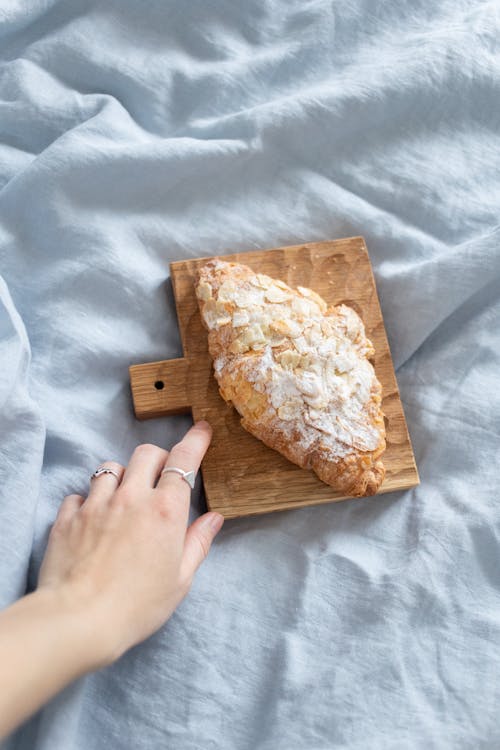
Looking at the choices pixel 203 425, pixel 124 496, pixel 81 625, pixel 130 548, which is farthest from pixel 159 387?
pixel 81 625

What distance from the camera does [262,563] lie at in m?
1.63

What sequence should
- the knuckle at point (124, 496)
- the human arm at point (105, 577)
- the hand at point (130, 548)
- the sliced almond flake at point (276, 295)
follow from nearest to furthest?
the human arm at point (105, 577) → the hand at point (130, 548) → the knuckle at point (124, 496) → the sliced almond flake at point (276, 295)

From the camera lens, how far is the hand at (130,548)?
4.40ft

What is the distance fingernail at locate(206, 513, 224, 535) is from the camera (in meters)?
1.55

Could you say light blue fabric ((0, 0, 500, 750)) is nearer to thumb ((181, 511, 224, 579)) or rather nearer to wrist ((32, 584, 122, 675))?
thumb ((181, 511, 224, 579))

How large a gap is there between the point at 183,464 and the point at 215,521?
13cm

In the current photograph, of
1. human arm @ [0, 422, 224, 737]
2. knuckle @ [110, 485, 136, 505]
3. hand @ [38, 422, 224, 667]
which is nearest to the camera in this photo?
human arm @ [0, 422, 224, 737]

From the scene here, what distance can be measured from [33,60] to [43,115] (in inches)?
5.2

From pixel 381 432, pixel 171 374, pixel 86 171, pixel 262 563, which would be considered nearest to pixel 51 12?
pixel 86 171

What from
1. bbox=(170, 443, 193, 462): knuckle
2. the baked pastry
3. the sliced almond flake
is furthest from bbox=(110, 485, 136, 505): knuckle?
the sliced almond flake

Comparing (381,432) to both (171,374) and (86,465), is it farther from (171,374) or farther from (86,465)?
(86,465)

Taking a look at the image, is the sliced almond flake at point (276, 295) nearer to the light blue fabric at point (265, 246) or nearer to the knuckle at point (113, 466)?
the light blue fabric at point (265, 246)

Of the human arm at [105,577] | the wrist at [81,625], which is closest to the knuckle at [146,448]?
the human arm at [105,577]

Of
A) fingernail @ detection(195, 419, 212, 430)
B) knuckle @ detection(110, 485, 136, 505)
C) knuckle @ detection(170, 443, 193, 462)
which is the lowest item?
knuckle @ detection(110, 485, 136, 505)
